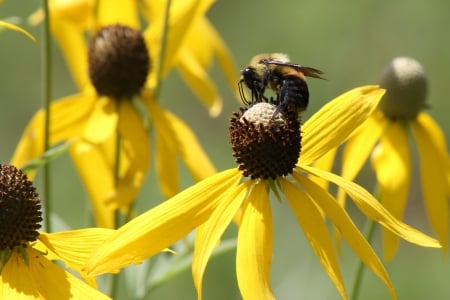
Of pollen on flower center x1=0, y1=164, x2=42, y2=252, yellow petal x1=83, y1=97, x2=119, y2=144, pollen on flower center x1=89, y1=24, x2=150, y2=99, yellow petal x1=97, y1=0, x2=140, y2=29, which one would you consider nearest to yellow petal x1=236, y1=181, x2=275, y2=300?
pollen on flower center x1=0, y1=164, x2=42, y2=252

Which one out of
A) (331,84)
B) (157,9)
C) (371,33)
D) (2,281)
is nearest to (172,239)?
(2,281)

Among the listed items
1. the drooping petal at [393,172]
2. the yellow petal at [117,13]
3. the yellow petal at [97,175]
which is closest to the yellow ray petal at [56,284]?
the yellow petal at [97,175]

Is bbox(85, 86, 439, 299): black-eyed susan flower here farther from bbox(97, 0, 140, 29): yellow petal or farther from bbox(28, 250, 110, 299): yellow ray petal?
bbox(97, 0, 140, 29): yellow petal

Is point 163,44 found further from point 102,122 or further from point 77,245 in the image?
point 77,245

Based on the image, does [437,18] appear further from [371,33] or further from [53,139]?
[53,139]

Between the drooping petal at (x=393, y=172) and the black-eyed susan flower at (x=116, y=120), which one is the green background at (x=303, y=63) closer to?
the black-eyed susan flower at (x=116, y=120)

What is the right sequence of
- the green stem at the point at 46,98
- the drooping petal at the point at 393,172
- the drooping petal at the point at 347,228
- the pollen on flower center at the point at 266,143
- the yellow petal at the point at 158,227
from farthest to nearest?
the drooping petal at the point at 393,172, the green stem at the point at 46,98, the pollen on flower center at the point at 266,143, the drooping petal at the point at 347,228, the yellow petal at the point at 158,227

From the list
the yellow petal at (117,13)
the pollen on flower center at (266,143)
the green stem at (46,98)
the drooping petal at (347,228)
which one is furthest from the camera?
the yellow petal at (117,13)
